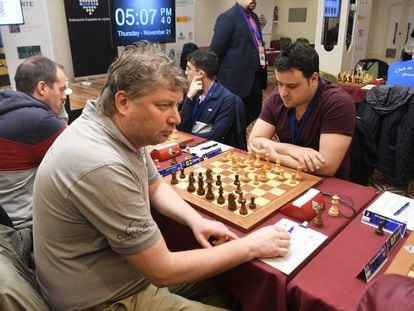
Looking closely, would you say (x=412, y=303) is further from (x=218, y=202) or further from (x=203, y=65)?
(x=203, y=65)

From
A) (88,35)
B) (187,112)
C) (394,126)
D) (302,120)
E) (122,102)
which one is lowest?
(394,126)

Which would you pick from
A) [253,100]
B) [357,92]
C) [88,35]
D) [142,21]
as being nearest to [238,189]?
[253,100]

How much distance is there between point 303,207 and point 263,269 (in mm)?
362

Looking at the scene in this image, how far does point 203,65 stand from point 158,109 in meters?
1.71

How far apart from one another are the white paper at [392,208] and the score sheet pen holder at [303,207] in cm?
21

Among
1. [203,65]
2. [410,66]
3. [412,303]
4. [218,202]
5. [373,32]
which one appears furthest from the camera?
[373,32]

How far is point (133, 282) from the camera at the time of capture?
127 cm

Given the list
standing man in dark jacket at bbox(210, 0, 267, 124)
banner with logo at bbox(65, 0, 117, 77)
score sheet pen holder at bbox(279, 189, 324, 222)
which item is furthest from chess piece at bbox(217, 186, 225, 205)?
banner with logo at bbox(65, 0, 117, 77)

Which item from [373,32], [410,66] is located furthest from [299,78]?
[373,32]

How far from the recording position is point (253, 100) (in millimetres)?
4012

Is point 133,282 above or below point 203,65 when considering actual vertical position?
below

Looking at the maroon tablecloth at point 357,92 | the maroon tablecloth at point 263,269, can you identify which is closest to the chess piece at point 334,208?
the maroon tablecloth at point 263,269

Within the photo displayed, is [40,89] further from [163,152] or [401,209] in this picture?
[401,209]

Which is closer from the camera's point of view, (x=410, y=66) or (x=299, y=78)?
(x=299, y=78)
